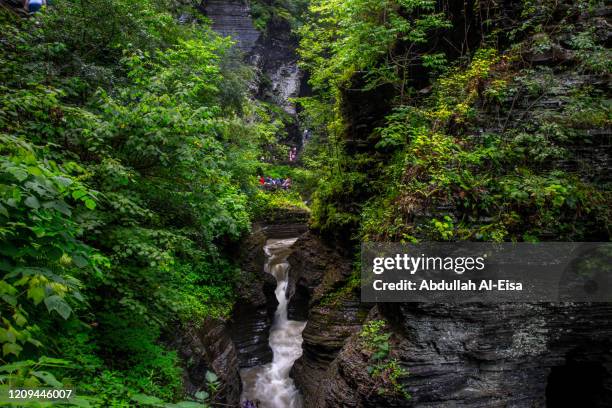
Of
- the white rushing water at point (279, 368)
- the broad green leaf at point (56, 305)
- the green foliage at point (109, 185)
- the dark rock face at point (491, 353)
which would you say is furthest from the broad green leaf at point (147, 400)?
the white rushing water at point (279, 368)

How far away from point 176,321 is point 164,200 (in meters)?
3.28

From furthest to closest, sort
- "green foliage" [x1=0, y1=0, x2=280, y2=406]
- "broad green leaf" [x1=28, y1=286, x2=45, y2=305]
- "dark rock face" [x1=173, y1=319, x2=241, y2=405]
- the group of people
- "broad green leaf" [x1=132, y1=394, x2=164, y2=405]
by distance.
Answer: the group of people → "dark rock face" [x1=173, y1=319, x2=241, y2=405] → "green foliage" [x1=0, y1=0, x2=280, y2=406] → "broad green leaf" [x1=28, y1=286, x2=45, y2=305] → "broad green leaf" [x1=132, y1=394, x2=164, y2=405]

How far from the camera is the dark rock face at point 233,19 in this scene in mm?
27203

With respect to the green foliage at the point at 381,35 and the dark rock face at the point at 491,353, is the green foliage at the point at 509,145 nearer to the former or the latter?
the green foliage at the point at 381,35

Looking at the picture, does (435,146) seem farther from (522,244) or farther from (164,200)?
(164,200)

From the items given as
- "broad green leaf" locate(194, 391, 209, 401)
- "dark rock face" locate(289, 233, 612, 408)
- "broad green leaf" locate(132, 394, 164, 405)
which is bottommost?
"dark rock face" locate(289, 233, 612, 408)

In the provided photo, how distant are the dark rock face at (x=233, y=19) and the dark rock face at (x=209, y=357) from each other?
78.4 ft

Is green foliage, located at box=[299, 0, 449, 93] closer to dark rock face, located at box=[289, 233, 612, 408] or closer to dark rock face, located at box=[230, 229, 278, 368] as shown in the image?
dark rock face, located at box=[289, 233, 612, 408]

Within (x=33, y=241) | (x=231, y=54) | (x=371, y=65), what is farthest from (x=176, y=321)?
(x=231, y=54)

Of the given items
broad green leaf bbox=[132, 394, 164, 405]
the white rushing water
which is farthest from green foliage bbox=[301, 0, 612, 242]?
the white rushing water

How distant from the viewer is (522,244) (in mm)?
5789

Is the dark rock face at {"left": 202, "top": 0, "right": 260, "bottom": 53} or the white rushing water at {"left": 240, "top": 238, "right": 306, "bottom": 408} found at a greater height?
the dark rock face at {"left": 202, "top": 0, "right": 260, "bottom": 53}

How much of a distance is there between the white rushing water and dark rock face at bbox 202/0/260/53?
69.0 feet

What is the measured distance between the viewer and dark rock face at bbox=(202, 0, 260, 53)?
89.2 feet
